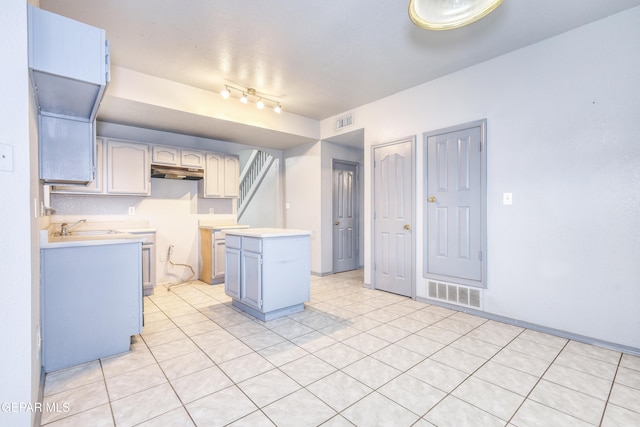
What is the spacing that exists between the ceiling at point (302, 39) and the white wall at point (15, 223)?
4.64 feet

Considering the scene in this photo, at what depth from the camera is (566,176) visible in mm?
2820

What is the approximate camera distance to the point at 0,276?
1.30 meters

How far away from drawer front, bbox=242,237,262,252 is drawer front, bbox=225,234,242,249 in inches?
4.1

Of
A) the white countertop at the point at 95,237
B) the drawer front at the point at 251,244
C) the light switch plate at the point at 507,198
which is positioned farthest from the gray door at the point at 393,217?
the white countertop at the point at 95,237

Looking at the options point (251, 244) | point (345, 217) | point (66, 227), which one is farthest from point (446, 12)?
point (66, 227)

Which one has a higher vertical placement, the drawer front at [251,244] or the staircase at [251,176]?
the staircase at [251,176]

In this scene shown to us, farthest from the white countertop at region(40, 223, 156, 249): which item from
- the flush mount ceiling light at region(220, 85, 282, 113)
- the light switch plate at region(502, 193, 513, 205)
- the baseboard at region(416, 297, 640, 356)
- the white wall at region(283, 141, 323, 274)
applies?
the light switch plate at region(502, 193, 513, 205)

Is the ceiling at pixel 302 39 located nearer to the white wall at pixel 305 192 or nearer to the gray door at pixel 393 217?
the gray door at pixel 393 217

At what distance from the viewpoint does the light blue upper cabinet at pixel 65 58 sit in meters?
1.58

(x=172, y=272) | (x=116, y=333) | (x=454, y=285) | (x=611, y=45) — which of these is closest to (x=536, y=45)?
(x=611, y=45)

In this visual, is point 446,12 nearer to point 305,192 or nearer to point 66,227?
point 305,192

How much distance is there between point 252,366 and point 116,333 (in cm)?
122

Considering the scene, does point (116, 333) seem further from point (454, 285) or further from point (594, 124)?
point (594, 124)

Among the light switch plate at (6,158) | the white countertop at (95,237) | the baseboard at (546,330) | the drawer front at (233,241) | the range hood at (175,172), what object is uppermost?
the range hood at (175,172)
